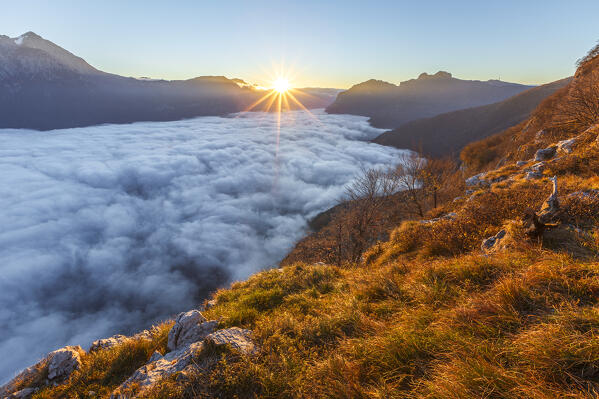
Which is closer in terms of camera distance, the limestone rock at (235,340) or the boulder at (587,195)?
the limestone rock at (235,340)

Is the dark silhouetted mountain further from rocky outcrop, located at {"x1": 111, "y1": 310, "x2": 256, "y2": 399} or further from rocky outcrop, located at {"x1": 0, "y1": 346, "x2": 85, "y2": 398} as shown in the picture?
rocky outcrop, located at {"x1": 0, "y1": 346, "x2": 85, "y2": 398}

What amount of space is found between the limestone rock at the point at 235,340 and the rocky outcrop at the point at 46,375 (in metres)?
4.13

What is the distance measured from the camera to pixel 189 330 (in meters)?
5.31

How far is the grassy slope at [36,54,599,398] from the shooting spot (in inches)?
84.6

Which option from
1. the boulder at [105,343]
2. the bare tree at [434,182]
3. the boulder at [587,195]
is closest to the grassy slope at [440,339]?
the boulder at [587,195]

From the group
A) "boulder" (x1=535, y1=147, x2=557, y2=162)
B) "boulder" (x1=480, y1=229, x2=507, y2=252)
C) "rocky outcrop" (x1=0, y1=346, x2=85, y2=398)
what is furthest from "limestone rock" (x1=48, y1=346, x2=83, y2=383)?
"boulder" (x1=535, y1=147, x2=557, y2=162)

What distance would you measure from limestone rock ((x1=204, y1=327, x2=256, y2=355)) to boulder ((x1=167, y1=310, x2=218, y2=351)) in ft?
4.27

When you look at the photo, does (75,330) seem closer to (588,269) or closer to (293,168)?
(588,269)

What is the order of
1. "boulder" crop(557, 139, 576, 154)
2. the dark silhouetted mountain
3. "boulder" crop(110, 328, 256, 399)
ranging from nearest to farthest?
"boulder" crop(110, 328, 256, 399) → "boulder" crop(557, 139, 576, 154) → the dark silhouetted mountain

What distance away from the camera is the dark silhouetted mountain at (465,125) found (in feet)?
307

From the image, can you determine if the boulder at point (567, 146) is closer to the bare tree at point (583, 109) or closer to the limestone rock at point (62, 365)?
the bare tree at point (583, 109)

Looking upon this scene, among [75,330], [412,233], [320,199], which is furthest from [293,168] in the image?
[412,233]

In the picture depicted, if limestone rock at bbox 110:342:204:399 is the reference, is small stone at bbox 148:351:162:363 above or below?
below

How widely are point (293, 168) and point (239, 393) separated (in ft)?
477
